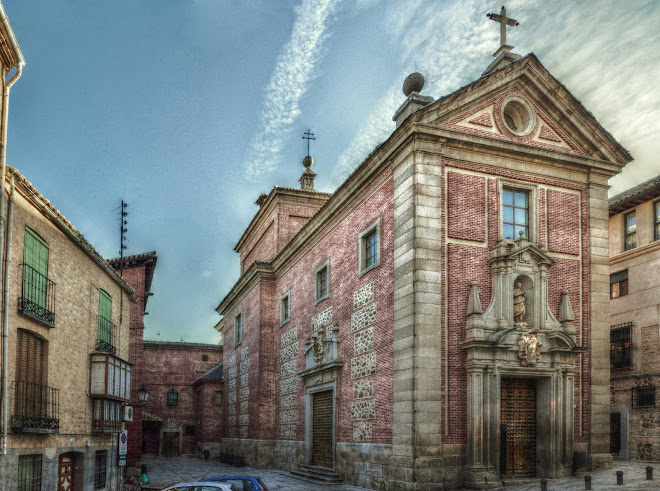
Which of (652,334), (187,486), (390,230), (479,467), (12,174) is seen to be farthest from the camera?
(652,334)

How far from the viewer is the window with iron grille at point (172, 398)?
4838 cm

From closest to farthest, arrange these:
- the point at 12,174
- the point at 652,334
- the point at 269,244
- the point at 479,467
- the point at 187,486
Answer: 1. the point at 187,486
2. the point at 12,174
3. the point at 479,467
4. the point at 652,334
5. the point at 269,244

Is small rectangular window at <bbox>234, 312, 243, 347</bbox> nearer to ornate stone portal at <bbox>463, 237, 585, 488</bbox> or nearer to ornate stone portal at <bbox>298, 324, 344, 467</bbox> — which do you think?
ornate stone portal at <bbox>298, 324, 344, 467</bbox>

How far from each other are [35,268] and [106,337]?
703 centimetres

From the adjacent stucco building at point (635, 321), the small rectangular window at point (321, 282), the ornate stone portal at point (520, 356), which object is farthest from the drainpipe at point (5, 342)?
the adjacent stucco building at point (635, 321)

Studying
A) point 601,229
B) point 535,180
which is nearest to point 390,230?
point 535,180

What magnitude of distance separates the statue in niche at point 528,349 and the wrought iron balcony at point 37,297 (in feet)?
39.0

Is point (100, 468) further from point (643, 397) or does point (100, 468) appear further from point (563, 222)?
point (643, 397)

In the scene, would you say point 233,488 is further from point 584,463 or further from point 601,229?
point 601,229

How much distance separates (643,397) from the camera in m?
24.8

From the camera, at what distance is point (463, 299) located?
1862cm

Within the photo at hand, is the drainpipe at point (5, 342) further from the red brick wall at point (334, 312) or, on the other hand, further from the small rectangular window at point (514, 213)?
the small rectangular window at point (514, 213)

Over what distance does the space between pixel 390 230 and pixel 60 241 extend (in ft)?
29.7

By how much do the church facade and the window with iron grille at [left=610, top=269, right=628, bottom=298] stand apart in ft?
22.7
